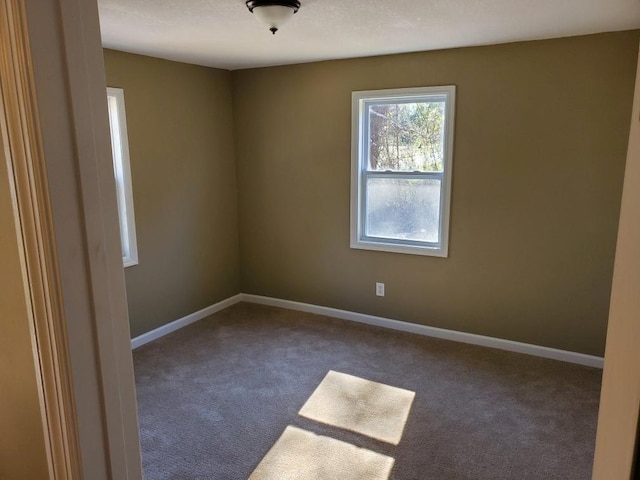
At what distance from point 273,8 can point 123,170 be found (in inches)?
76.5

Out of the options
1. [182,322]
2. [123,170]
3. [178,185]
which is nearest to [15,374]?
[123,170]

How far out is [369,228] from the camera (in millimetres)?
4117

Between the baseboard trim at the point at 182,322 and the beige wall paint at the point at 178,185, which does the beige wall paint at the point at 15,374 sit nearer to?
the baseboard trim at the point at 182,322

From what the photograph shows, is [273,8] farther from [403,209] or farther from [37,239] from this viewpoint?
[403,209]

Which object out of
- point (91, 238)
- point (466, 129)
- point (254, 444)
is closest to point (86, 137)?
point (91, 238)

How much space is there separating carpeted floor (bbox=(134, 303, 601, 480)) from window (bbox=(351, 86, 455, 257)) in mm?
859

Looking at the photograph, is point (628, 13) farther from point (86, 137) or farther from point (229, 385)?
point (229, 385)

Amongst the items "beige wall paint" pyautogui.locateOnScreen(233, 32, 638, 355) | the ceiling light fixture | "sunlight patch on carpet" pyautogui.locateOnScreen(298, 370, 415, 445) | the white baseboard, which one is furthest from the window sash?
the ceiling light fixture

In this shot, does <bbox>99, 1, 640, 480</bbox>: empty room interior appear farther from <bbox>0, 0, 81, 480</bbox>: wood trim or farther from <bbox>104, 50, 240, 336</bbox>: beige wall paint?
<bbox>0, 0, 81, 480</bbox>: wood trim

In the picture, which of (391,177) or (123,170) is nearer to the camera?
(123,170)

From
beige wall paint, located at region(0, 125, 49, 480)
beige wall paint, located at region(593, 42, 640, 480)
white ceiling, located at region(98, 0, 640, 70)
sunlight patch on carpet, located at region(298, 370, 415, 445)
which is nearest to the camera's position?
beige wall paint, located at region(593, 42, 640, 480)

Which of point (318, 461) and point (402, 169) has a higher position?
point (402, 169)

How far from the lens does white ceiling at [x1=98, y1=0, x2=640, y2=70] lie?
7.69 ft

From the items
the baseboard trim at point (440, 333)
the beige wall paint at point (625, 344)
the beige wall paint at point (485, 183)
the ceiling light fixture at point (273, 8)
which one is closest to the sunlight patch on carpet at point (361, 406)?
the baseboard trim at point (440, 333)
